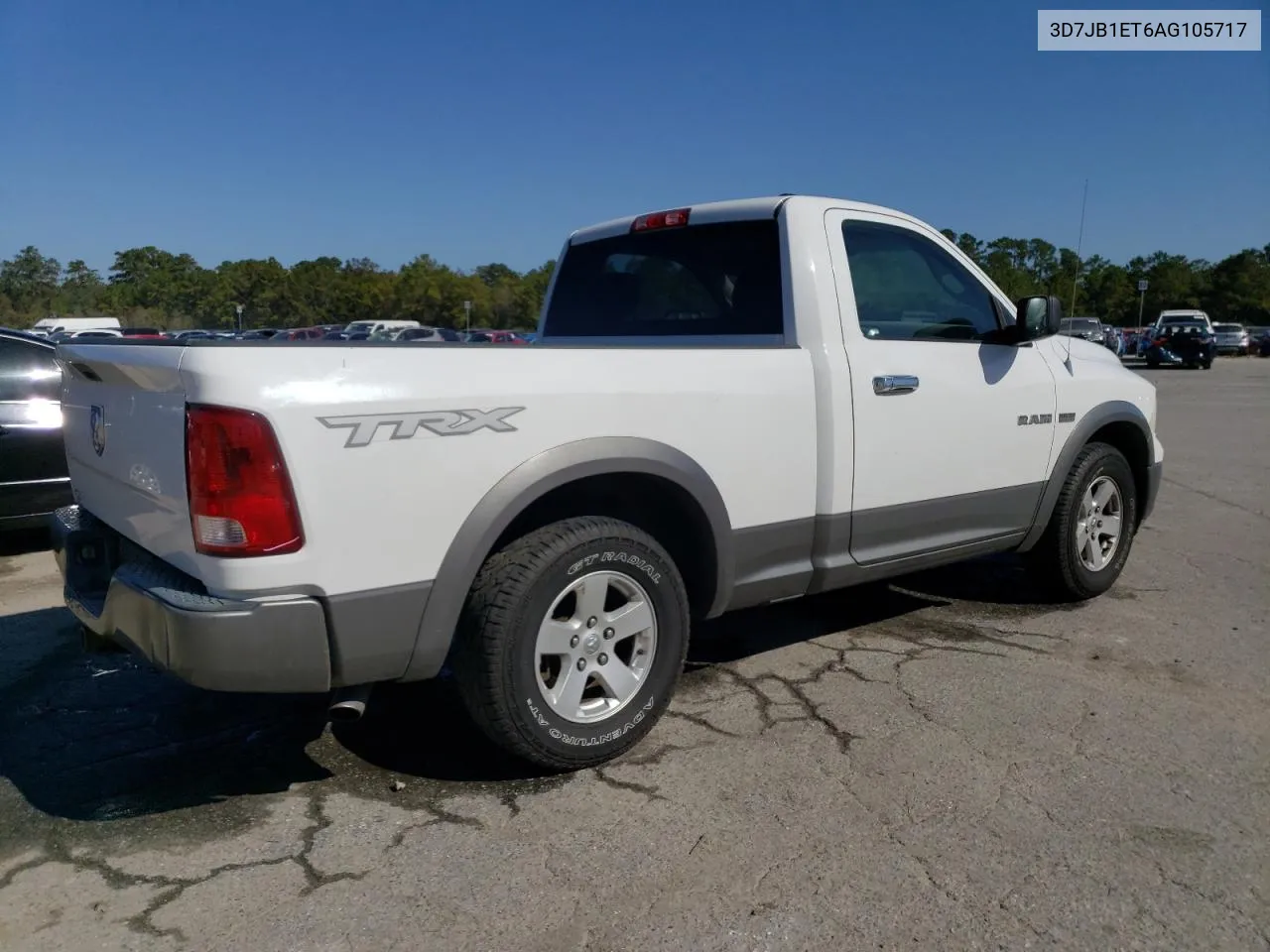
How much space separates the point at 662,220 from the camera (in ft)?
14.8

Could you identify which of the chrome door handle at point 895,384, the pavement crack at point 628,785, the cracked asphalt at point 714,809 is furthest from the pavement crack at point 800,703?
the chrome door handle at point 895,384

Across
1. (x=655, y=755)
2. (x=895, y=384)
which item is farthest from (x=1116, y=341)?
(x=655, y=755)

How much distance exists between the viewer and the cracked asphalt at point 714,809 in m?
2.42

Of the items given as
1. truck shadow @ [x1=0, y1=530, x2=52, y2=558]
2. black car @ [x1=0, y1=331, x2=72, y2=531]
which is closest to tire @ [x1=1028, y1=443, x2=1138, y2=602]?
black car @ [x1=0, y1=331, x2=72, y2=531]

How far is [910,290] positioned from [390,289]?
5818 centimetres

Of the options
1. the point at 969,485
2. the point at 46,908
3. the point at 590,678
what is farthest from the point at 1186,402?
the point at 46,908

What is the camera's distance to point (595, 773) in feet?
10.6

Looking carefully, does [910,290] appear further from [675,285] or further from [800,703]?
[800,703]

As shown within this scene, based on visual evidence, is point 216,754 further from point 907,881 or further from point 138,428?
point 907,881

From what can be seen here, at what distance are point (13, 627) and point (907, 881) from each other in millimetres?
4408

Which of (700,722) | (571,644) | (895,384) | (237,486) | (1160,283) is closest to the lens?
(237,486)

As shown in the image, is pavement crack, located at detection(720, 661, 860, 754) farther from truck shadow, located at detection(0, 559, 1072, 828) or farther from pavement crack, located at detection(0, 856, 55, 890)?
pavement crack, located at detection(0, 856, 55, 890)

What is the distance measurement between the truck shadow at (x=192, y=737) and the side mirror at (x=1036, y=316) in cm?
170

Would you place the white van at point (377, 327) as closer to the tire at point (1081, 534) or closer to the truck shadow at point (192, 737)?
the truck shadow at point (192, 737)
